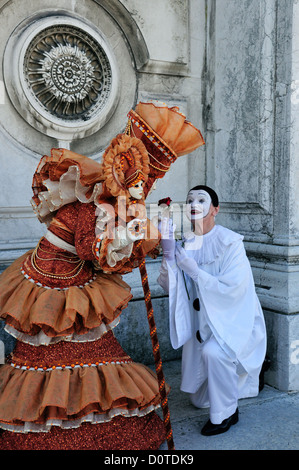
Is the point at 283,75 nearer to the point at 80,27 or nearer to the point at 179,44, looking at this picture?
the point at 179,44

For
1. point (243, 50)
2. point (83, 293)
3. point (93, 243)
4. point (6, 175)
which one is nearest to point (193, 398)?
point (83, 293)

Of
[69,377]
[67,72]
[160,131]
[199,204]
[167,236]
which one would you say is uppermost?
[67,72]

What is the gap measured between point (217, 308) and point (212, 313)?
47mm

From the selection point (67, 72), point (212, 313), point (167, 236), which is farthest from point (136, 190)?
point (67, 72)

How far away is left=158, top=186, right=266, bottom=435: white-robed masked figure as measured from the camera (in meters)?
2.56

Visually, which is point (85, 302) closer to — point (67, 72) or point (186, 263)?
point (186, 263)

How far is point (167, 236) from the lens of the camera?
2488 mm

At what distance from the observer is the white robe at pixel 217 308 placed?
8.56 ft

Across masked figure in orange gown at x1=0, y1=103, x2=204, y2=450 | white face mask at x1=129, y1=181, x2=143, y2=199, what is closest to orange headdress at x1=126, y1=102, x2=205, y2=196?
masked figure in orange gown at x1=0, y1=103, x2=204, y2=450

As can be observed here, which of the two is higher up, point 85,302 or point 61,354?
point 85,302

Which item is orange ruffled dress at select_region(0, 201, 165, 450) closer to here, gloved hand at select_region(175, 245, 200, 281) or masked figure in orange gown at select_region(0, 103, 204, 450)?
masked figure in orange gown at select_region(0, 103, 204, 450)

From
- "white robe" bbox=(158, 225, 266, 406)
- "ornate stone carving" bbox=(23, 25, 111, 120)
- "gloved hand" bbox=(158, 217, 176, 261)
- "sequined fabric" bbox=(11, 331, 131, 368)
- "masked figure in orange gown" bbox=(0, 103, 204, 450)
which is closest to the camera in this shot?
"masked figure in orange gown" bbox=(0, 103, 204, 450)

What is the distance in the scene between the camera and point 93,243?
78.3 inches

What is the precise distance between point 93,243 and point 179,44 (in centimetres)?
241
